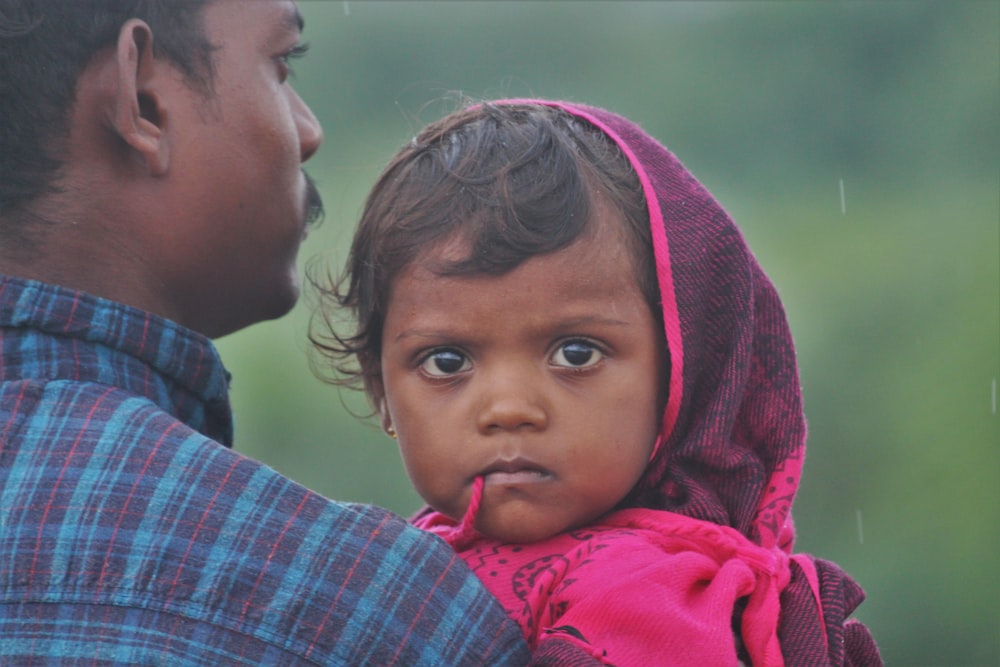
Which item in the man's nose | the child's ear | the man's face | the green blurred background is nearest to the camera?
the man's face

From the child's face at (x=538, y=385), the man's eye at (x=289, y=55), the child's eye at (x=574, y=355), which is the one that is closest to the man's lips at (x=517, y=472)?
the child's face at (x=538, y=385)

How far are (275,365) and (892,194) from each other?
18.0ft

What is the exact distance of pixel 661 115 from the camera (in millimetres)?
13156

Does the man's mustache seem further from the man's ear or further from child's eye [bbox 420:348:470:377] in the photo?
child's eye [bbox 420:348:470:377]

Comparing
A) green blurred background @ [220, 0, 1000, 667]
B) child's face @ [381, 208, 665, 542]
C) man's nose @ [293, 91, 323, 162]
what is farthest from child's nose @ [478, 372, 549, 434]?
green blurred background @ [220, 0, 1000, 667]

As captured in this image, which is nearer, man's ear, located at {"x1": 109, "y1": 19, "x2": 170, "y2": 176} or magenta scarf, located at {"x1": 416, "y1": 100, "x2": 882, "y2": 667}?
magenta scarf, located at {"x1": 416, "y1": 100, "x2": 882, "y2": 667}

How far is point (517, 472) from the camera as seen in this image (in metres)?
1.87

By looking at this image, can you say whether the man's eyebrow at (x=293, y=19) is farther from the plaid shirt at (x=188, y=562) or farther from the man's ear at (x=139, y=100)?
the plaid shirt at (x=188, y=562)

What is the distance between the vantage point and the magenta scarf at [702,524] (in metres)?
1.72

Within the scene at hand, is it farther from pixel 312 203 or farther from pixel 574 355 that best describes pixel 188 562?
pixel 312 203

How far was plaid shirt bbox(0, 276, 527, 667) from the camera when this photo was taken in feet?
5.11

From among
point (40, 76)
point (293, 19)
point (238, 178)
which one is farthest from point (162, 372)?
point (293, 19)

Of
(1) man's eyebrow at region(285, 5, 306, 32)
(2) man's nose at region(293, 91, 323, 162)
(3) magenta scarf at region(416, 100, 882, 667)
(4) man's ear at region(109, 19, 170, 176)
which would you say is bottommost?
(3) magenta scarf at region(416, 100, 882, 667)

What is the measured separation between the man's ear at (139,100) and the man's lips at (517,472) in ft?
2.08
